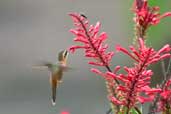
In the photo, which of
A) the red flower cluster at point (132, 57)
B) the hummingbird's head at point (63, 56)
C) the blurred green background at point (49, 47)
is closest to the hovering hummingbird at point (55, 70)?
the hummingbird's head at point (63, 56)

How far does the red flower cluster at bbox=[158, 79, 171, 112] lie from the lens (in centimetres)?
103

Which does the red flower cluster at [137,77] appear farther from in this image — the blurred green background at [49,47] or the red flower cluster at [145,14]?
the blurred green background at [49,47]

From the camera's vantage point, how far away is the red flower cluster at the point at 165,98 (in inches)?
40.6

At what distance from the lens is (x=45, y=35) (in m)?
5.92

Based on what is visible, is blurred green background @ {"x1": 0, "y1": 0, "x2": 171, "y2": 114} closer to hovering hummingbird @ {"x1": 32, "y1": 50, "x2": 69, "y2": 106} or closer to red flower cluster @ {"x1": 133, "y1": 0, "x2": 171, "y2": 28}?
hovering hummingbird @ {"x1": 32, "y1": 50, "x2": 69, "y2": 106}

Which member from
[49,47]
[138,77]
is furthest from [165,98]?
[49,47]

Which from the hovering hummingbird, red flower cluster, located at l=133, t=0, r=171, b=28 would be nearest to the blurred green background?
the hovering hummingbird

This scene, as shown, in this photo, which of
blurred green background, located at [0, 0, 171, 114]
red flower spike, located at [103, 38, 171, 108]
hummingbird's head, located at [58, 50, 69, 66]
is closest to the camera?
red flower spike, located at [103, 38, 171, 108]

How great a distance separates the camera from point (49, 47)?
5.59 metres

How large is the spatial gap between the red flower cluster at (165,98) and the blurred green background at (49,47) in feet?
8.91

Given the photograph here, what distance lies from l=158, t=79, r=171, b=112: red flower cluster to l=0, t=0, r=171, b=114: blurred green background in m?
2.72

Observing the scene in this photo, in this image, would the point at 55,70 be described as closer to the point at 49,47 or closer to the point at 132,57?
the point at 132,57

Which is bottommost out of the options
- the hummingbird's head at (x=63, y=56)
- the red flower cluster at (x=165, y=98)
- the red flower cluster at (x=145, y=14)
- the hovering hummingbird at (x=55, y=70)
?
the red flower cluster at (x=165, y=98)

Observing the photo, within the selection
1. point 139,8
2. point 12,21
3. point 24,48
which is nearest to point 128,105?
point 139,8
